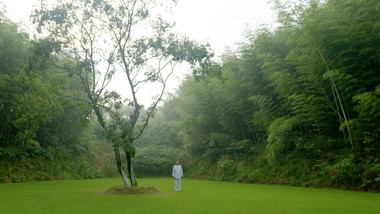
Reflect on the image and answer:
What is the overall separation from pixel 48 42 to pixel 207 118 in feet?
37.6

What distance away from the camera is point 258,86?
1336 cm

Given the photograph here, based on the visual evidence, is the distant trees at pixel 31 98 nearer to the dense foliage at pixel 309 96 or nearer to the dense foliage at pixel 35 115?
the dense foliage at pixel 35 115

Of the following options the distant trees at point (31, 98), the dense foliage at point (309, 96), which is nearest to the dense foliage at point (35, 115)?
the distant trees at point (31, 98)

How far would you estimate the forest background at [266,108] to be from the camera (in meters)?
8.66

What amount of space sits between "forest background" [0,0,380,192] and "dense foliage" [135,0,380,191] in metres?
0.05

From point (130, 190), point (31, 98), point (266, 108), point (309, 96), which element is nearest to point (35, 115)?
point (31, 98)

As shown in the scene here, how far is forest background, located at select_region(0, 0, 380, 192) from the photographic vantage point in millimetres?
8656

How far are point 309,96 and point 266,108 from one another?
8.92ft

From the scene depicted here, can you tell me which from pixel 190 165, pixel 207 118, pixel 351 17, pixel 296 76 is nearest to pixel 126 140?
pixel 296 76

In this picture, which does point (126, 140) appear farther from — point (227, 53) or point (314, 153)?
point (227, 53)

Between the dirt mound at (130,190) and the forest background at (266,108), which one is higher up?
the forest background at (266,108)

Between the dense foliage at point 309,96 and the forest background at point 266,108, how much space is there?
5 cm

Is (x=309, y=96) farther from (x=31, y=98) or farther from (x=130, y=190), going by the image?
(x=31, y=98)

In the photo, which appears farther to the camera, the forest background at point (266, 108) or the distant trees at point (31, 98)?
the distant trees at point (31, 98)
